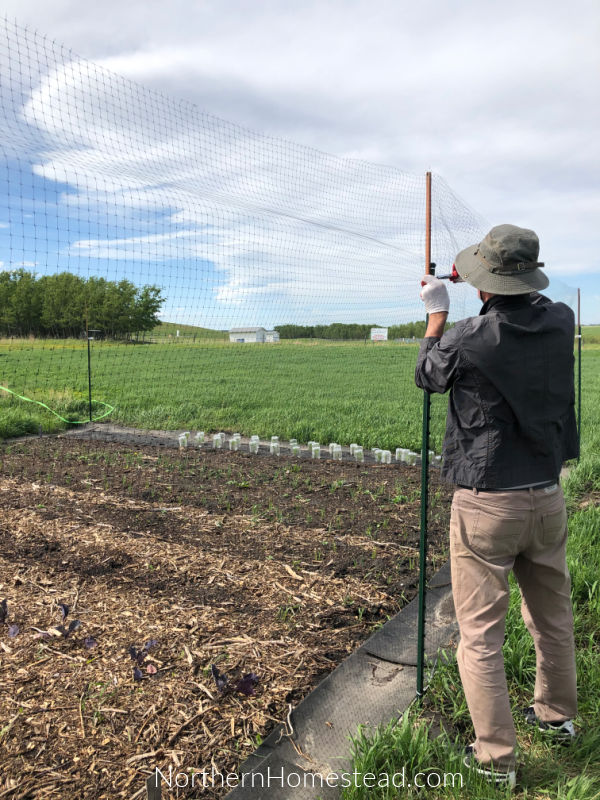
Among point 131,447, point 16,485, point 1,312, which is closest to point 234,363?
point 1,312

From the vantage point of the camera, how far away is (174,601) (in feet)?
9.70

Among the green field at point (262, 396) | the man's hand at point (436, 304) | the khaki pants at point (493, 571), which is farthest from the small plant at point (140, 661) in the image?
the green field at point (262, 396)

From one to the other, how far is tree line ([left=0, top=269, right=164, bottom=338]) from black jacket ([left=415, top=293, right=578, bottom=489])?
21.4 ft

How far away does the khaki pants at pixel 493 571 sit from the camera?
6.05ft

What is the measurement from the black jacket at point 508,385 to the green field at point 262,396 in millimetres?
4094

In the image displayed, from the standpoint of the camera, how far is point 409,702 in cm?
230

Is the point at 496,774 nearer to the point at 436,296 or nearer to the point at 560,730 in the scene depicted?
the point at 560,730

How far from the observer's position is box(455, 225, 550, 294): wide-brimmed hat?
1843 millimetres

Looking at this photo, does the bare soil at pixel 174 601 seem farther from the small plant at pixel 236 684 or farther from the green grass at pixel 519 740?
the green grass at pixel 519 740

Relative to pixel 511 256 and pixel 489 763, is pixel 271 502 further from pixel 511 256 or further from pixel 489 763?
pixel 511 256

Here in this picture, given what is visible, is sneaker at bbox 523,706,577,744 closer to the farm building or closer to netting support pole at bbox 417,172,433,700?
netting support pole at bbox 417,172,433,700

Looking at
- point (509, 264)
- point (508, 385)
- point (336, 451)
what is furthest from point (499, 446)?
point (336, 451)

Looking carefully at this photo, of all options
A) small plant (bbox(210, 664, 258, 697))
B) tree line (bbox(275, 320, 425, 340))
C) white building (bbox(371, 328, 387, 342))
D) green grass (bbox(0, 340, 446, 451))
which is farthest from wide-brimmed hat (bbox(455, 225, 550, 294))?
white building (bbox(371, 328, 387, 342))

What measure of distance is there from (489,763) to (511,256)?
1652mm
